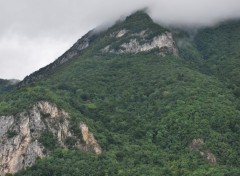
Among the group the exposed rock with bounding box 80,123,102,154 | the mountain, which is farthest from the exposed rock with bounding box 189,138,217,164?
the exposed rock with bounding box 80,123,102,154

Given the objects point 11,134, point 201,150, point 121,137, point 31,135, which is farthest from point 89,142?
point 201,150

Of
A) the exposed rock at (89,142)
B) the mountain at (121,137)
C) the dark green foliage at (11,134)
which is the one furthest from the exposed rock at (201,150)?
the dark green foliage at (11,134)

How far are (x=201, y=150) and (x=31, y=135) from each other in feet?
167

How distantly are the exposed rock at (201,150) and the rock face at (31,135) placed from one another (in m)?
28.5

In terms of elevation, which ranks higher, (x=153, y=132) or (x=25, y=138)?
(x=25, y=138)

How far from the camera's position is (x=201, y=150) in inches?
6658

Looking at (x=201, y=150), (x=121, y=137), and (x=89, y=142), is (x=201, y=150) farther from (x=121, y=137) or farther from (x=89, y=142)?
(x=89, y=142)

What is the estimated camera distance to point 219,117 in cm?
18062

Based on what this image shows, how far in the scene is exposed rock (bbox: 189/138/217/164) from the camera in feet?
545

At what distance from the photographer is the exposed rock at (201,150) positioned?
545 feet

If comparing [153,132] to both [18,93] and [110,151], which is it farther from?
[18,93]

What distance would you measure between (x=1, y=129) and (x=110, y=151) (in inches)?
1335

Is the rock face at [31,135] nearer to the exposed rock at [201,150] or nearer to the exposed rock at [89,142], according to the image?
the exposed rock at [89,142]

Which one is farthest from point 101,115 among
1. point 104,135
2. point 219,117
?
point 219,117
